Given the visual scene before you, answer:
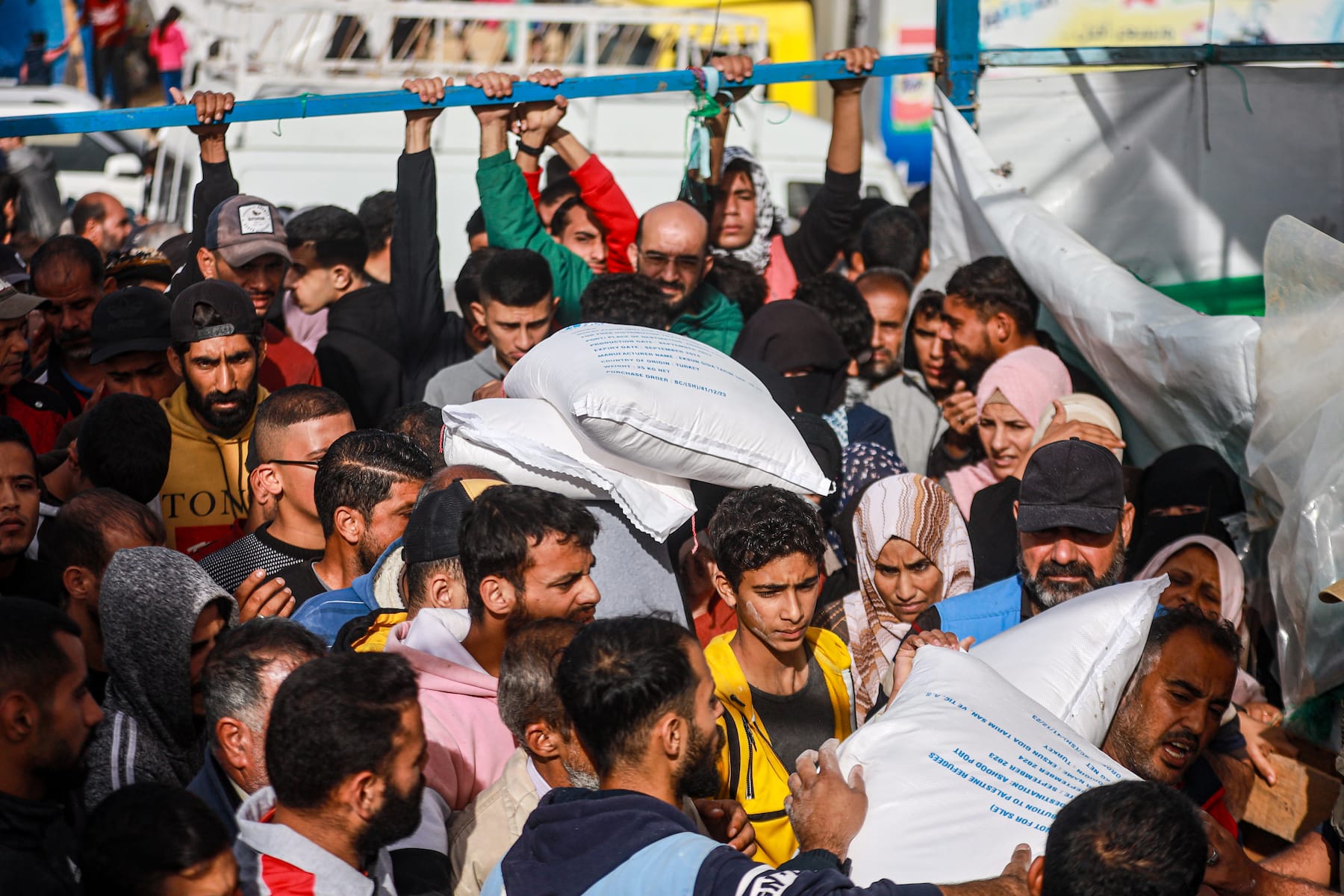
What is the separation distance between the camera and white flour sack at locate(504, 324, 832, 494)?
304 cm

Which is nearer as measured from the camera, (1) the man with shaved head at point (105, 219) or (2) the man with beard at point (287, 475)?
(2) the man with beard at point (287, 475)

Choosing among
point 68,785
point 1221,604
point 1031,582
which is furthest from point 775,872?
point 1221,604

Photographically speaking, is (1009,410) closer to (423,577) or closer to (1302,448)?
(1302,448)

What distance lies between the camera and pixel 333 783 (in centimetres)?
221

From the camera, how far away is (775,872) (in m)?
2.08

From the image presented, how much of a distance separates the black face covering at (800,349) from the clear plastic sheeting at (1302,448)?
1288 millimetres

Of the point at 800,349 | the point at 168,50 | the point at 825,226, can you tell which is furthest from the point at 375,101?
the point at 168,50

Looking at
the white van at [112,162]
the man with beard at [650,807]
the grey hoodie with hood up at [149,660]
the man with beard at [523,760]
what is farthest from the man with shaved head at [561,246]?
the white van at [112,162]

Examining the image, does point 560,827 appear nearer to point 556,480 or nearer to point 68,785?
point 68,785

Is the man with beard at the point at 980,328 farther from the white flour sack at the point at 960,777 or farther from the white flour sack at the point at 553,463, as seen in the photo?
the white flour sack at the point at 960,777

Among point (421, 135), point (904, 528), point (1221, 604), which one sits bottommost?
point (1221, 604)

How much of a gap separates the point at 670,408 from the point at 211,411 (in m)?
1.61

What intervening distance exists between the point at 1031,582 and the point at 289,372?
8.28ft

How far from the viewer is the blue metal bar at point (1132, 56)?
5.02 m
